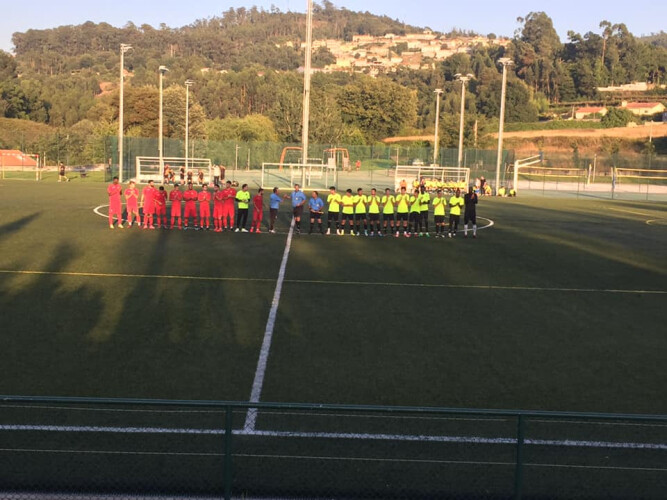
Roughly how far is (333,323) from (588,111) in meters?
142

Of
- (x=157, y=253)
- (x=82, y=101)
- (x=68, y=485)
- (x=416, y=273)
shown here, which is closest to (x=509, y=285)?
(x=416, y=273)

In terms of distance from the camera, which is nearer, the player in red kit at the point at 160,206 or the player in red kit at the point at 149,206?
the player in red kit at the point at 149,206

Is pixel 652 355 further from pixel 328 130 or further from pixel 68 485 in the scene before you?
pixel 328 130

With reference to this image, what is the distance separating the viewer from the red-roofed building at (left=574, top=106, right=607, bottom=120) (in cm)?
13938

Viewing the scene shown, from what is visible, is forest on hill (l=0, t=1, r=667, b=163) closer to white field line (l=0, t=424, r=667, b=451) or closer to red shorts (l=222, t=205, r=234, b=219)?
red shorts (l=222, t=205, r=234, b=219)

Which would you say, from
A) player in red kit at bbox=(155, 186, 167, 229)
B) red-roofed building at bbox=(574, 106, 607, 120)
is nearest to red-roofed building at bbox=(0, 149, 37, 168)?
player in red kit at bbox=(155, 186, 167, 229)

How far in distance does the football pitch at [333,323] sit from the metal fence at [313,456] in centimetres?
12

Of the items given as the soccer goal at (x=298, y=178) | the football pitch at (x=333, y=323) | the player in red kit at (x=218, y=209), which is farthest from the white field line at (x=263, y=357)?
the soccer goal at (x=298, y=178)

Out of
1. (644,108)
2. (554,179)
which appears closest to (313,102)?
(554,179)

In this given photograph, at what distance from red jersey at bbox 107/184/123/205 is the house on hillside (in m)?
126

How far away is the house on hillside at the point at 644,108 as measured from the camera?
137 meters

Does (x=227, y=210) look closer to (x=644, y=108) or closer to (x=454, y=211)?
(x=454, y=211)

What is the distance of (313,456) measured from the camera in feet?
25.8

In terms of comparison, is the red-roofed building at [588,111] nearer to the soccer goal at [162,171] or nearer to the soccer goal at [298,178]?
the soccer goal at [298,178]
